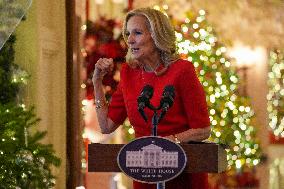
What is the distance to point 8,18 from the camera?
4.09 metres

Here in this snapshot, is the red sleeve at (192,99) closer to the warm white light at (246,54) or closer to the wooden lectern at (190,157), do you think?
the wooden lectern at (190,157)

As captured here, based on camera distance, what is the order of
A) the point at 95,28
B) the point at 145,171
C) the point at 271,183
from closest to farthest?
the point at 145,171 < the point at 95,28 < the point at 271,183

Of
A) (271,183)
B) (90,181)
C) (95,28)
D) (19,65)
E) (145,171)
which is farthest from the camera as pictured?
(271,183)

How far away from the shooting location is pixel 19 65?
5719 mm

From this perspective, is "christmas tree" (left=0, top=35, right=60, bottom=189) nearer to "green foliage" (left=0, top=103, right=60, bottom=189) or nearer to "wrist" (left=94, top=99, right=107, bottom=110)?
"green foliage" (left=0, top=103, right=60, bottom=189)

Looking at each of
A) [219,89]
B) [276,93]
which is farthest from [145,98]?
[276,93]

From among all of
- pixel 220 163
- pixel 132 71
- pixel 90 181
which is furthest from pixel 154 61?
pixel 90 181

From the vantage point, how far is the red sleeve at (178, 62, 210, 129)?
3.62 meters

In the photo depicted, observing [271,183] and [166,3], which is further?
[271,183]

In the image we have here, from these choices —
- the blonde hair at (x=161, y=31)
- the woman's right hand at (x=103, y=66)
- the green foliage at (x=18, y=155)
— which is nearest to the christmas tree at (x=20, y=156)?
the green foliage at (x=18, y=155)

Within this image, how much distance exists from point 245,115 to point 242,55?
78.8 inches

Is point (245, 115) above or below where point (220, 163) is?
above

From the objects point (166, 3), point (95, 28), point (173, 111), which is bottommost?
point (173, 111)

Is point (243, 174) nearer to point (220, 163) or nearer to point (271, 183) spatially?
point (271, 183)
